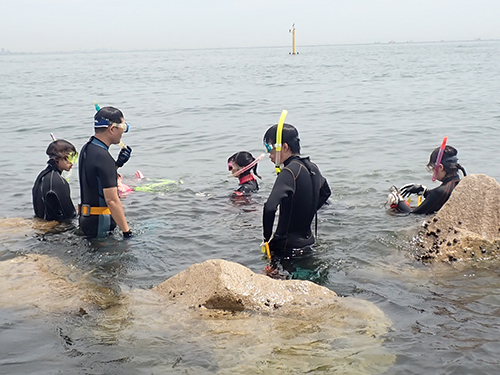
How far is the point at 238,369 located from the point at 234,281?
939 millimetres

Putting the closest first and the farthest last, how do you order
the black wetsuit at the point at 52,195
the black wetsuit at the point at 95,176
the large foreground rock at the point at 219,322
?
1. the large foreground rock at the point at 219,322
2. the black wetsuit at the point at 95,176
3. the black wetsuit at the point at 52,195

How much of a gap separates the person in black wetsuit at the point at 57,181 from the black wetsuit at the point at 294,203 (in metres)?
2.86

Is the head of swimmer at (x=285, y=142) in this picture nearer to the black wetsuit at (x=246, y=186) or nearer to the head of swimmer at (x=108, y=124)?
the head of swimmer at (x=108, y=124)

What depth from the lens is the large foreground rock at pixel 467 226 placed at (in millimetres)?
5297

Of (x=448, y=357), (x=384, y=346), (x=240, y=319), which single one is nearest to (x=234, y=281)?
(x=240, y=319)

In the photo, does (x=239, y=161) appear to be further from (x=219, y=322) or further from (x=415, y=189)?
(x=219, y=322)

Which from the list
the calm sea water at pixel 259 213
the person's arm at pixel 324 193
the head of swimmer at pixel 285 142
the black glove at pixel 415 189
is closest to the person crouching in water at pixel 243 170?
the calm sea water at pixel 259 213

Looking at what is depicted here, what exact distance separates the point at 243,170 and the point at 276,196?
339 cm

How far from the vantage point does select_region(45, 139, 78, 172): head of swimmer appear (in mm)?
6309

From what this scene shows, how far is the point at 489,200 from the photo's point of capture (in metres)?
5.51

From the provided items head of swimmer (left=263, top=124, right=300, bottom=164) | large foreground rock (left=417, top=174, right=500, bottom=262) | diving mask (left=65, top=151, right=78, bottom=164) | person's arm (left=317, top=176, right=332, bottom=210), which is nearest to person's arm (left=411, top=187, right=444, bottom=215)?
large foreground rock (left=417, top=174, right=500, bottom=262)

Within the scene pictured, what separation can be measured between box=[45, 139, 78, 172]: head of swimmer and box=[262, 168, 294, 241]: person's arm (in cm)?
288

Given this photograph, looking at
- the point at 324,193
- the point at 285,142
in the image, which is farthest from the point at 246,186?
the point at 285,142

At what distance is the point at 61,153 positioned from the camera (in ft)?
20.8
